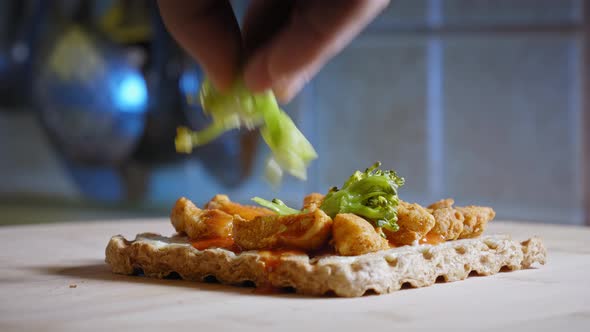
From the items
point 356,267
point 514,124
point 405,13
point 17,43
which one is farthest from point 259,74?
point 17,43

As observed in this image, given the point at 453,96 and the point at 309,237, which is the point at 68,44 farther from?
the point at 309,237

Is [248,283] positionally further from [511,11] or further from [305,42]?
[511,11]

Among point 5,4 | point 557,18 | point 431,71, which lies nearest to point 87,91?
point 5,4

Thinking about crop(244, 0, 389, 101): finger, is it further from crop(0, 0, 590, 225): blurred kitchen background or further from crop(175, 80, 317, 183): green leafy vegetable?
crop(0, 0, 590, 225): blurred kitchen background

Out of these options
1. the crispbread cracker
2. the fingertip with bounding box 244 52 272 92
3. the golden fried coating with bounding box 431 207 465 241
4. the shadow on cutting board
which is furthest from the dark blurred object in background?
the fingertip with bounding box 244 52 272 92

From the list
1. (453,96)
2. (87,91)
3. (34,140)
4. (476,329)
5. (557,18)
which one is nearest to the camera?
(476,329)

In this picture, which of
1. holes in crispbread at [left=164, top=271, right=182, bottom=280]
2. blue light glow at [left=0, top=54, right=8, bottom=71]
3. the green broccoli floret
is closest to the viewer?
the green broccoli floret
